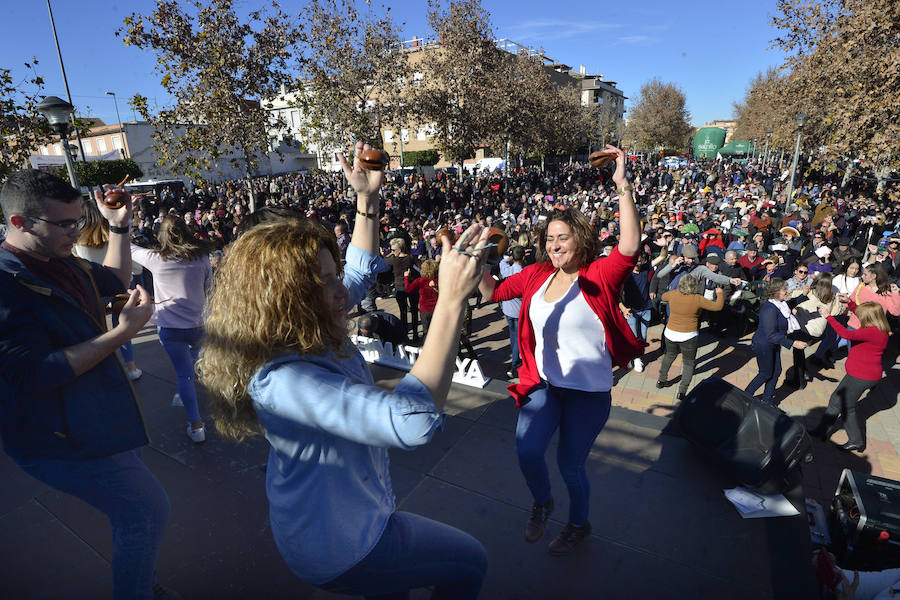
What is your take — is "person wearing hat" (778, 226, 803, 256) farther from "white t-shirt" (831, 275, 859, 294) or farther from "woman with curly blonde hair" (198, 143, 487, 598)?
"woman with curly blonde hair" (198, 143, 487, 598)

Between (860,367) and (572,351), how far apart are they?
3.80m

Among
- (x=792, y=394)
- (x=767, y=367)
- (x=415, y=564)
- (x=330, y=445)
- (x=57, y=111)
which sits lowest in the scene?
(x=792, y=394)

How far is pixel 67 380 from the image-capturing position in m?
1.64

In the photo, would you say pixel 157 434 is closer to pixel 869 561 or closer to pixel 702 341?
pixel 869 561

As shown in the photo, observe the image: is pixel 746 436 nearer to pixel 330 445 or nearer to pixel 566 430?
Result: pixel 566 430

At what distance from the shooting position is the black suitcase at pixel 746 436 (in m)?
2.84

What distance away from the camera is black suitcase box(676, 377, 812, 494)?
9.32 ft

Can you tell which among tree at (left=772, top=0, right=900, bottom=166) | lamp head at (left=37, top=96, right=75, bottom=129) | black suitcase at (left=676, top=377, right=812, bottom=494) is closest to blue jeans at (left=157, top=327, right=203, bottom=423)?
black suitcase at (left=676, top=377, right=812, bottom=494)

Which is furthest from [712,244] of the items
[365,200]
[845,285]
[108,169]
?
[108,169]

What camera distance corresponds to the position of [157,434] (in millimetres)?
3859

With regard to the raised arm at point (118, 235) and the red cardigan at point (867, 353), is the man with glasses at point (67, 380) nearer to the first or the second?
the raised arm at point (118, 235)

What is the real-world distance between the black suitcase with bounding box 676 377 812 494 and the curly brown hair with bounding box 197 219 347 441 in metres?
2.86

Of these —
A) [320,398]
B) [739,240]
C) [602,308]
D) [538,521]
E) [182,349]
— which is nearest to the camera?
[320,398]

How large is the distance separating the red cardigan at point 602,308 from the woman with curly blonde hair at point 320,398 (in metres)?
1.21
